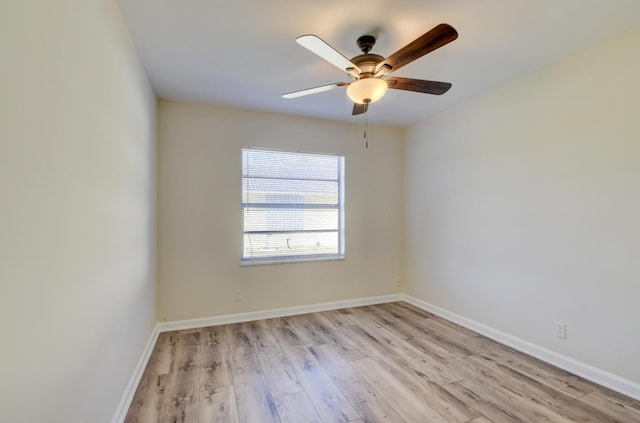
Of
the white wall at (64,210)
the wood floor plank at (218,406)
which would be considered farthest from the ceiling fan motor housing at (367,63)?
the wood floor plank at (218,406)

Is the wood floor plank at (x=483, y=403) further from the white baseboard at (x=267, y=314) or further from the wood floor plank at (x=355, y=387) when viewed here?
the white baseboard at (x=267, y=314)

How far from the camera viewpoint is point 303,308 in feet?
12.7

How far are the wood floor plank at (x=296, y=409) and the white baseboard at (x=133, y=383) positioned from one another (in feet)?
3.15

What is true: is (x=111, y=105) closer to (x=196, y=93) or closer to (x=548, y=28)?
(x=196, y=93)

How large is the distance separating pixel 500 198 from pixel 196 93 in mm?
3305

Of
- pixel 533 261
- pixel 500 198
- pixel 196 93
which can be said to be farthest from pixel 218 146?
pixel 533 261

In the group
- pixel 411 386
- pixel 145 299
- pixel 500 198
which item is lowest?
pixel 411 386

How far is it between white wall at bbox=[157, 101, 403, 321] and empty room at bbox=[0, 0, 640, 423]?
2 cm

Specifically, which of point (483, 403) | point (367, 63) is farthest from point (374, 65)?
point (483, 403)

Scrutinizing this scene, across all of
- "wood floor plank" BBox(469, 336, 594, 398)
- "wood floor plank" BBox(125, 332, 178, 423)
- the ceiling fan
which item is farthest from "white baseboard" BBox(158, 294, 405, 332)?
the ceiling fan

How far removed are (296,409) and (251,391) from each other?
1.30ft

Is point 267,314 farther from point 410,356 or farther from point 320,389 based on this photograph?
point 410,356

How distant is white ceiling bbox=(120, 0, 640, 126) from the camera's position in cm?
184

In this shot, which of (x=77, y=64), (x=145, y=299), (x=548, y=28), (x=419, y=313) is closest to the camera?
(x=77, y=64)
